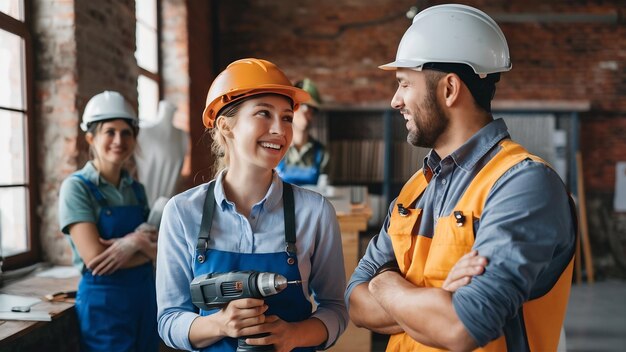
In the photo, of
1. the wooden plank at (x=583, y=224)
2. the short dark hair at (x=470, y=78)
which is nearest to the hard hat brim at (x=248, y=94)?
the short dark hair at (x=470, y=78)

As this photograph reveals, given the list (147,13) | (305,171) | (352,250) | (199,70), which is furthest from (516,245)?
(199,70)

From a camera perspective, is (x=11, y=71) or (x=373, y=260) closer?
(x=373, y=260)

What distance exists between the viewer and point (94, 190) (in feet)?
8.96

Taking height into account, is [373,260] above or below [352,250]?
above

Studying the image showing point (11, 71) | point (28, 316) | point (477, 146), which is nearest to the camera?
point (477, 146)

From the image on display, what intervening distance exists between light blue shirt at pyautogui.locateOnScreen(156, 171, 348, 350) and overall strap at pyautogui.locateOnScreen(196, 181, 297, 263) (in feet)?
0.06

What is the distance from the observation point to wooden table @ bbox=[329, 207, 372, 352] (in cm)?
338

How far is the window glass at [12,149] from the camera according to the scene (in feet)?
10.7

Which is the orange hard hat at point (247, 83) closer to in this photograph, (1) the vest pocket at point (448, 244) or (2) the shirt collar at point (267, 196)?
(2) the shirt collar at point (267, 196)

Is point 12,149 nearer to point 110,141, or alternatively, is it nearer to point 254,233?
point 110,141

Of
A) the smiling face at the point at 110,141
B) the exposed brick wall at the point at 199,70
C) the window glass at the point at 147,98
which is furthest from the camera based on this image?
the exposed brick wall at the point at 199,70

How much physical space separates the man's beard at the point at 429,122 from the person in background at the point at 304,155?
10.8ft

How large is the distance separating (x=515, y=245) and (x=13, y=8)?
342cm

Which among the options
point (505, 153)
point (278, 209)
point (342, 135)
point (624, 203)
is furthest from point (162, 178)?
point (624, 203)
